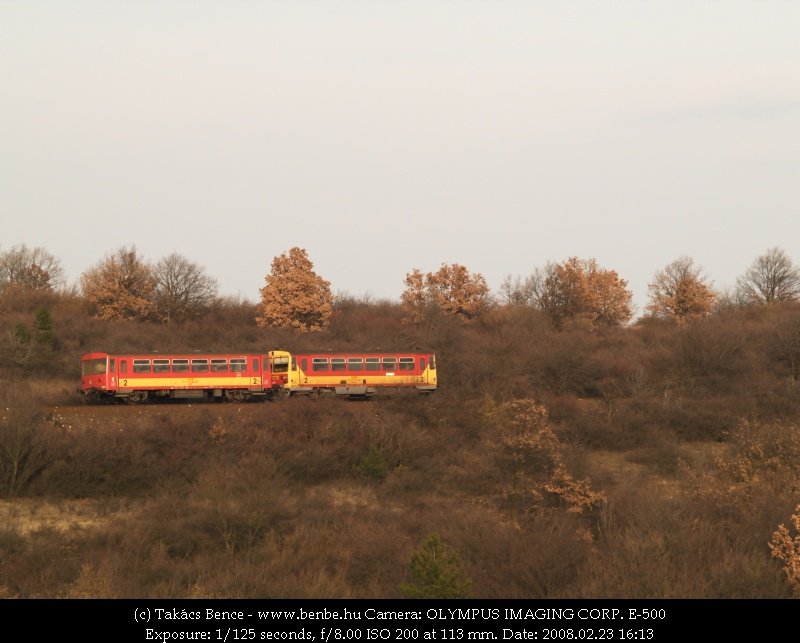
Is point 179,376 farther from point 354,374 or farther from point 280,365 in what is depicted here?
point 354,374

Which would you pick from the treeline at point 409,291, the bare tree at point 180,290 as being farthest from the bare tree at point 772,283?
the bare tree at point 180,290

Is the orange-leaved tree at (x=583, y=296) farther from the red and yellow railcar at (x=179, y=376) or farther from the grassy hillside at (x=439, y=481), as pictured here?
the red and yellow railcar at (x=179, y=376)

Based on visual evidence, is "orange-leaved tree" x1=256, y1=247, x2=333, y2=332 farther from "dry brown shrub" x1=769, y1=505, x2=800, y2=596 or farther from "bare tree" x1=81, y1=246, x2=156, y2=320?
"dry brown shrub" x1=769, y1=505, x2=800, y2=596

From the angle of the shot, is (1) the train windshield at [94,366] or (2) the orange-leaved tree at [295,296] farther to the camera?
(2) the orange-leaved tree at [295,296]

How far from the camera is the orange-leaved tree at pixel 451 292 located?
278 ft

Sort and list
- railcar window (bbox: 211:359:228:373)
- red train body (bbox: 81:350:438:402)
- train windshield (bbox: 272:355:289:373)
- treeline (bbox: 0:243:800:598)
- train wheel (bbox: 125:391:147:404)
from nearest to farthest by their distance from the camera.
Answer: treeline (bbox: 0:243:800:598), red train body (bbox: 81:350:438:402), train wheel (bbox: 125:391:147:404), railcar window (bbox: 211:359:228:373), train windshield (bbox: 272:355:289:373)

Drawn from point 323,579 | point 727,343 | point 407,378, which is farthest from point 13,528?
point 727,343

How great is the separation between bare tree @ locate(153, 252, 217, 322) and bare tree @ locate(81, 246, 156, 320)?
2.91 feet

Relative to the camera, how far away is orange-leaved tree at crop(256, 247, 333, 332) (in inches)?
2997

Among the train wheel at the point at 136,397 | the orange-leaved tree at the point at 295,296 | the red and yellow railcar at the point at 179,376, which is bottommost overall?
the train wheel at the point at 136,397

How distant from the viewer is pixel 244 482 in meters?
33.9

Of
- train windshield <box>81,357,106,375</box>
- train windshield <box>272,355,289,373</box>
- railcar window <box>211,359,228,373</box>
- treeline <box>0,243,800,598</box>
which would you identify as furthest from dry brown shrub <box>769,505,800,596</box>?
train windshield <box>81,357,106,375</box>

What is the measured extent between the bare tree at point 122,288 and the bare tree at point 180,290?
887mm
